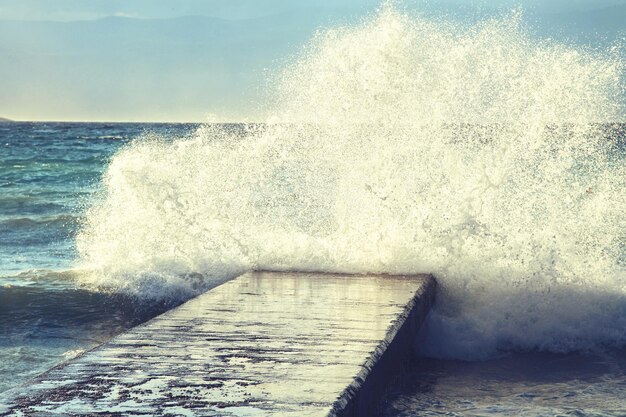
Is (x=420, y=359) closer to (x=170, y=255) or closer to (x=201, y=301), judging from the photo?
(x=201, y=301)

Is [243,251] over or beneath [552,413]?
over

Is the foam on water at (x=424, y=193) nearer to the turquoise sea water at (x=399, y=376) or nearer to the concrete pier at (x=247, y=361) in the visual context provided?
the turquoise sea water at (x=399, y=376)

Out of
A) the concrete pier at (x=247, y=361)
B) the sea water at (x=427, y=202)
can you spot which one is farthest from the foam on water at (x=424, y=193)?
the concrete pier at (x=247, y=361)

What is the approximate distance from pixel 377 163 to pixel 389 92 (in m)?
0.82

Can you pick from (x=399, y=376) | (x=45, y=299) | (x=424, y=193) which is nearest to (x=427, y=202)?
(x=424, y=193)

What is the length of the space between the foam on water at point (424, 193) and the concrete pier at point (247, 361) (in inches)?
45.5

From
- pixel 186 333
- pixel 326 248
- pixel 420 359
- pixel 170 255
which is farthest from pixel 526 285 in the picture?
pixel 170 255

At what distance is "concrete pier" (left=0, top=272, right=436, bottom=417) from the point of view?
12.3 ft

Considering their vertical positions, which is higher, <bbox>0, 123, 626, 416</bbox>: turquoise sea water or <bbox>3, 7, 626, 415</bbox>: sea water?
<bbox>3, 7, 626, 415</bbox>: sea water

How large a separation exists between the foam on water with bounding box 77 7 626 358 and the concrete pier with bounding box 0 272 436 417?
1.16m

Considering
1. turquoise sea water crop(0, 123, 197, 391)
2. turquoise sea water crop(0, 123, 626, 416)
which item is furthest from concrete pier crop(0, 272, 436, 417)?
turquoise sea water crop(0, 123, 197, 391)

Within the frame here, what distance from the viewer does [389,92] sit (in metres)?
9.39

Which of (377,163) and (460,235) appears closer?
(460,235)

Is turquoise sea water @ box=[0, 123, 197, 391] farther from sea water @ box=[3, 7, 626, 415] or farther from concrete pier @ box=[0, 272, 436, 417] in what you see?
concrete pier @ box=[0, 272, 436, 417]
